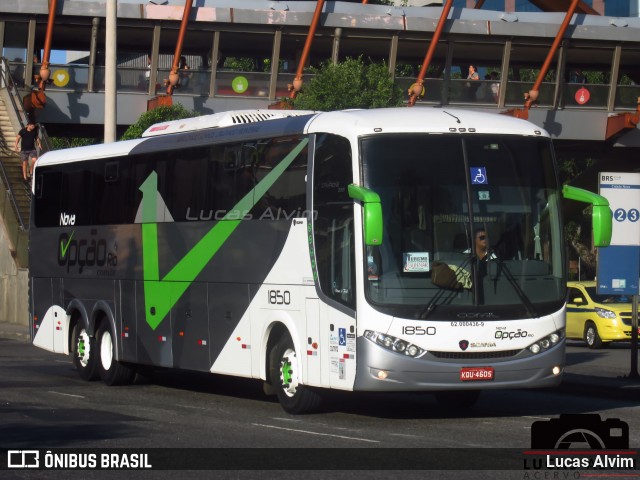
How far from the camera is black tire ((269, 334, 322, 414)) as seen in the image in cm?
1570

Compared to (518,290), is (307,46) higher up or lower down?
higher up

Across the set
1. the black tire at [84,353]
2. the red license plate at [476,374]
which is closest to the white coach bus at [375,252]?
the red license plate at [476,374]

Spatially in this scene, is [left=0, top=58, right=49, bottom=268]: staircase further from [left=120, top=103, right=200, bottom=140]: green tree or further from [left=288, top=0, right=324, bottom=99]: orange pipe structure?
[left=288, top=0, right=324, bottom=99]: orange pipe structure

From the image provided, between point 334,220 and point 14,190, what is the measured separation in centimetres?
2356

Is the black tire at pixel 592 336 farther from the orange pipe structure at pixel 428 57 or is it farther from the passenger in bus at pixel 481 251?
the passenger in bus at pixel 481 251

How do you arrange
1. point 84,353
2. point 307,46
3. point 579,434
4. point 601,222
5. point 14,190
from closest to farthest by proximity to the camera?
point 579,434
point 601,222
point 84,353
point 14,190
point 307,46

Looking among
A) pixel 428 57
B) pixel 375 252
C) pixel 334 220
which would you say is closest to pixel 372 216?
pixel 375 252

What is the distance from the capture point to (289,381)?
15938 millimetres

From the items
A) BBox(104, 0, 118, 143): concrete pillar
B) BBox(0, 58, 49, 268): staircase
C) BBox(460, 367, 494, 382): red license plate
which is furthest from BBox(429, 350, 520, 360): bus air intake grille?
BBox(0, 58, 49, 268): staircase

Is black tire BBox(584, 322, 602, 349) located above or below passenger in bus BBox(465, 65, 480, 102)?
below

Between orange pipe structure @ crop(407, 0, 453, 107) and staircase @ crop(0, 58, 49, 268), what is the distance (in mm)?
13330

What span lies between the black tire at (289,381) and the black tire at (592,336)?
16654 millimetres

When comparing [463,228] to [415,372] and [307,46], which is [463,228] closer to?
[415,372]

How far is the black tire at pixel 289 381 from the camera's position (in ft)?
51.5
